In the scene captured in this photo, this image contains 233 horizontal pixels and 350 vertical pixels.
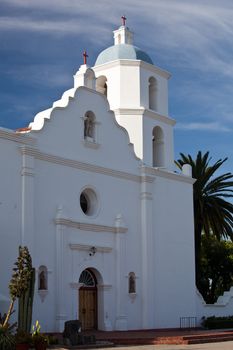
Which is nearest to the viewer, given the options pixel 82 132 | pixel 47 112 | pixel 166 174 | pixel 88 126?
pixel 47 112

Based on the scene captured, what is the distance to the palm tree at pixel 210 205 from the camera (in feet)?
128

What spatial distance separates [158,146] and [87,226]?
8057 mm

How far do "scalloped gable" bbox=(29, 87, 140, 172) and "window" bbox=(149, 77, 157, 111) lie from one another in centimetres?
401

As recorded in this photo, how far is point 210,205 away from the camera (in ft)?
129

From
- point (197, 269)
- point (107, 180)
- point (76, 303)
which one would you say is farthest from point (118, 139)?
point (197, 269)

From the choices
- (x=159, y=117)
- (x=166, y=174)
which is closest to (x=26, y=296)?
(x=166, y=174)

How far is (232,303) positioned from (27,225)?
52.3 ft

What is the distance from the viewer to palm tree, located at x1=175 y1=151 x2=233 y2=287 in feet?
128

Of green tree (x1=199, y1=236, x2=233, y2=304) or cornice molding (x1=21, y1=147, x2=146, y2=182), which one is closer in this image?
cornice molding (x1=21, y1=147, x2=146, y2=182)

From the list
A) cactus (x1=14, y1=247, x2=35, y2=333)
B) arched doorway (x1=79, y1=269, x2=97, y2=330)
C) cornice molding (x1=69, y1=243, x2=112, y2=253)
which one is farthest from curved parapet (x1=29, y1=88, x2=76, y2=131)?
cactus (x1=14, y1=247, x2=35, y2=333)

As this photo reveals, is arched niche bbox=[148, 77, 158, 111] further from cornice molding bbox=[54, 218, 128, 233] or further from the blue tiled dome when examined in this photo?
cornice molding bbox=[54, 218, 128, 233]

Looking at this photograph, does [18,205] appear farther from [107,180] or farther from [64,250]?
[107,180]

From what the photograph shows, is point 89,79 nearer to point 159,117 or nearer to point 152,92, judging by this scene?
point 159,117

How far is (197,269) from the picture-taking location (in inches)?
1598
